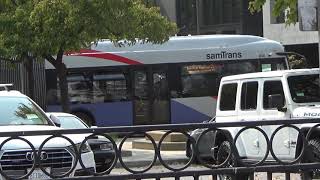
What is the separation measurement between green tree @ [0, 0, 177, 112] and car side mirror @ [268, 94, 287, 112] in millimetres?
8319

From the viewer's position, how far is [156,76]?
25.2m

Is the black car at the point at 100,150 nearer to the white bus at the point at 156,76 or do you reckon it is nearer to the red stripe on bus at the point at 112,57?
the white bus at the point at 156,76

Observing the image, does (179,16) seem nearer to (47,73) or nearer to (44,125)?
(47,73)

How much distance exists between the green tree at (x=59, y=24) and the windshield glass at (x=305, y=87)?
835cm

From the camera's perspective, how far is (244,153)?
12367 mm

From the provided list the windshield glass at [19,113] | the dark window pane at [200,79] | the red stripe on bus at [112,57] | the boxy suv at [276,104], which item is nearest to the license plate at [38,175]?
the windshield glass at [19,113]

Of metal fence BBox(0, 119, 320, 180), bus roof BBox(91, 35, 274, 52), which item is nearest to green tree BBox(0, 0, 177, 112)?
bus roof BBox(91, 35, 274, 52)

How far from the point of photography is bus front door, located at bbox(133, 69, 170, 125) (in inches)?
979

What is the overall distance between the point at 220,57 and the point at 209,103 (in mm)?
1808

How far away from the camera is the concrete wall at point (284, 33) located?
128 feet

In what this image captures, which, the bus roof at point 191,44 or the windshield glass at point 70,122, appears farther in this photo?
the bus roof at point 191,44

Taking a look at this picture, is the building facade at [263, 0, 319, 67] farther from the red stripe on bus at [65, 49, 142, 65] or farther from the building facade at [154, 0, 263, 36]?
the red stripe on bus at [65, 49, 142, 65]

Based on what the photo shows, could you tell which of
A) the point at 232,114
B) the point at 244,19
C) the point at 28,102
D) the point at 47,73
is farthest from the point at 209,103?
the point at 244,19

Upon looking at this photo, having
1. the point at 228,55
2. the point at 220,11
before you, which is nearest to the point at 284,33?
the point at 220,11
